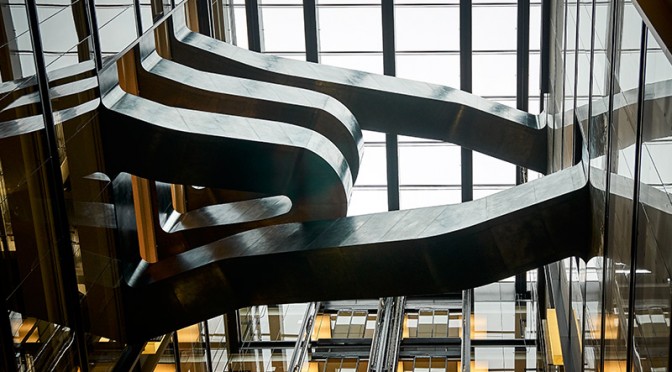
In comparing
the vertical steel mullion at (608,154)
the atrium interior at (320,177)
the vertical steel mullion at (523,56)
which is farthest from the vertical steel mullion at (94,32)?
the vertical steel mullion at (523,56)

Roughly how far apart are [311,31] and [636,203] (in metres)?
13.9

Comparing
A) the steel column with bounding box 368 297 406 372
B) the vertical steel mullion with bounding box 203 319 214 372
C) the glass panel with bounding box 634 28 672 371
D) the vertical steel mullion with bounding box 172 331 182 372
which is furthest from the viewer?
the steel column with bounding box 368 297 406 372

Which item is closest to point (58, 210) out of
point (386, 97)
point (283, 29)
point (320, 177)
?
point (320, 177)

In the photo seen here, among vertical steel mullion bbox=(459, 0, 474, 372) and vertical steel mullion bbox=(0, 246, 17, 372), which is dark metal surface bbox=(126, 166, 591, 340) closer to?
vertical steel mullion bbox=(0, 246, 17, 372)

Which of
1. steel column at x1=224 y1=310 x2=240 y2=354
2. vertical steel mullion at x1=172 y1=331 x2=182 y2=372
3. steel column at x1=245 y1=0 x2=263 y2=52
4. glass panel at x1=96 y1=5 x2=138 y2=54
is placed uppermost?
glass panel at x1=96 y1=5 x2=138 y2=54

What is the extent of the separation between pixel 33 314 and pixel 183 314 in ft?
12.0

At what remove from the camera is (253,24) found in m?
22.0

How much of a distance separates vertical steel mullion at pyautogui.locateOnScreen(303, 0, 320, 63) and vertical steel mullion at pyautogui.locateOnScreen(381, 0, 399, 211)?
1.45 metres

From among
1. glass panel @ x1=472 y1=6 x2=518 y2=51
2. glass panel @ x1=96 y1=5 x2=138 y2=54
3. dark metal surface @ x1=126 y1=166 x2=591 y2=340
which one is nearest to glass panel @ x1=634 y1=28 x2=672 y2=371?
dark metal surface @ x1=126 y1=166 x2=591 y2=340

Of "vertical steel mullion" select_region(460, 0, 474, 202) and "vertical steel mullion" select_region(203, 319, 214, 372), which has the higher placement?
"vertical steel mullion" select_region(460, 0, 474, 202)

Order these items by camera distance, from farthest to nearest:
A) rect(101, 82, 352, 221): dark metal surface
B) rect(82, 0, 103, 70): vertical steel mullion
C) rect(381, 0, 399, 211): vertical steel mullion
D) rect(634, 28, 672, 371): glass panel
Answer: rect(381, 0, 399, 211): vertical steel mullion, rect(101, 82, 352, 221): dark metal surface, rect(82, 0, 103, 70): vertical steel mullion, rect(634, 28, 672, 371): glass panel

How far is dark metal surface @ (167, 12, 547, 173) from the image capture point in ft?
58.0

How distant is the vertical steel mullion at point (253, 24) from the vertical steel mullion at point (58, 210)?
10.9 metres

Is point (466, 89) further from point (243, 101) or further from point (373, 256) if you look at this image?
point (373, 256)
